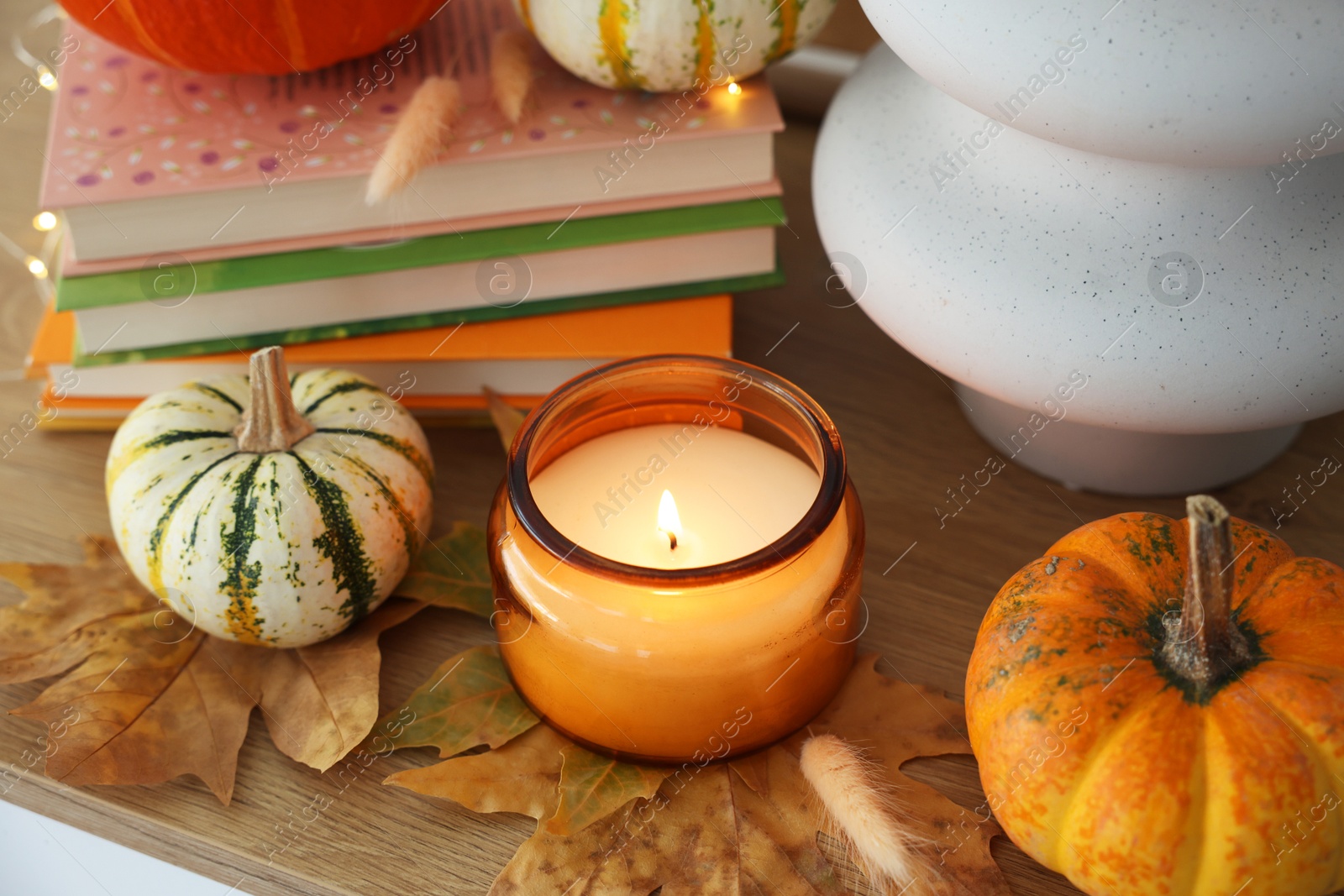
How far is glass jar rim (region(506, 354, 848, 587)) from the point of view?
1.80ft

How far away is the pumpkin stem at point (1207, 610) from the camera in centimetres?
48

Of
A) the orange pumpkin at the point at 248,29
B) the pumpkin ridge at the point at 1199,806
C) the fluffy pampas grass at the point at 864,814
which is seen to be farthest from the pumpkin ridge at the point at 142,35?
the pumpkin ridge at the point at 1199,806

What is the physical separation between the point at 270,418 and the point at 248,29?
0.25 metres

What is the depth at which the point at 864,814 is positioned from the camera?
0.60 metres

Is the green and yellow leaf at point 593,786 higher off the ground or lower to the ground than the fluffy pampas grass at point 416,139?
lower

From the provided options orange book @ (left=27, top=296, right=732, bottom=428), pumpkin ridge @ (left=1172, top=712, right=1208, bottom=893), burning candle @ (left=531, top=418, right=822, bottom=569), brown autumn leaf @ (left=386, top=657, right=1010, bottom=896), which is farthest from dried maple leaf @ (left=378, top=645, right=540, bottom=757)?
pumpkin ridge @ (left=1172, top=712, right=1208, bottom=893)

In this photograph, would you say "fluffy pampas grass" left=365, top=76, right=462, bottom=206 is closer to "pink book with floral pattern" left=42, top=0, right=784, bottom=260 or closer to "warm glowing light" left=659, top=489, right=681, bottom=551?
"pink book with floral pattern" left=42, top=0, right=784, bottom=260

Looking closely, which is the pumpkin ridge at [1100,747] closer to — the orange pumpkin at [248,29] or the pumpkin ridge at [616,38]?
the pumpkin ridge at [616,38]

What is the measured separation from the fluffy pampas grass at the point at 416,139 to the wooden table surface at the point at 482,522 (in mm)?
196

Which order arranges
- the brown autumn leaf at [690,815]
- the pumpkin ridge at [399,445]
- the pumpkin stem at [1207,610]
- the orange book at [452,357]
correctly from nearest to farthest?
the pumpkin stem at [1207,610] < the brown autumn leaf at [690,815] < the pumpkin ridge at [399,445] < the orange book at [452,357]

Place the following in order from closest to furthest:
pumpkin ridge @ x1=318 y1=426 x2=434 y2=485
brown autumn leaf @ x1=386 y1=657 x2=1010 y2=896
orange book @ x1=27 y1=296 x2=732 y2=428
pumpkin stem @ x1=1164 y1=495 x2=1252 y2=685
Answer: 1. pumpkin stem @ x1=1164 y1=495 x2=1252 y2=685
2. brown autumn leaf @ x1=386 y1=657 x2=1010 y2=896
3. pumpkin ridge @ x1=318 y1=426 x2=434 y2=485
4. orange book @ x1=27 y1=296 x2=732 y2=428

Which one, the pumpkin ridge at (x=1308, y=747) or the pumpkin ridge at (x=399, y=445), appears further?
the pumpkin ridge at (x=399, y=445)

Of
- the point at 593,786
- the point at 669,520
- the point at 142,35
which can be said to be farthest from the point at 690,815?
the point at 142,35

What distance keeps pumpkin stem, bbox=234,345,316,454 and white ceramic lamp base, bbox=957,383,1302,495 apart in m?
0.42
